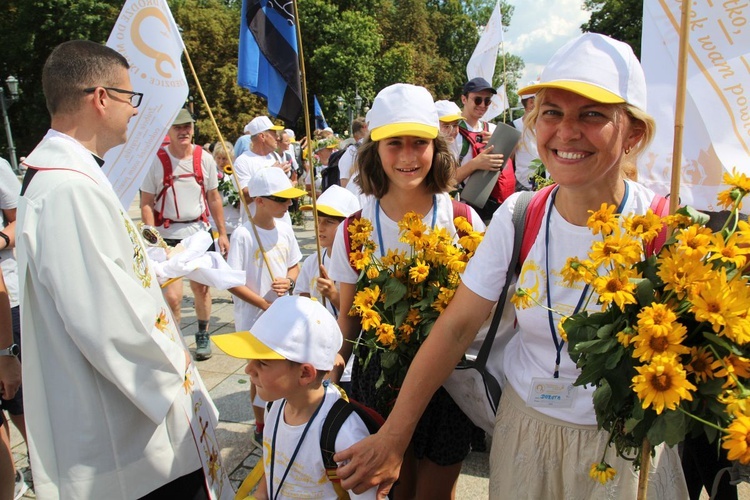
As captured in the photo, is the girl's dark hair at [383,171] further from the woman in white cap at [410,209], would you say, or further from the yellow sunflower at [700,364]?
the yellow sunflower at [700,364]

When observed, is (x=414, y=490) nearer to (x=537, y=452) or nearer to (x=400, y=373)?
(x=400, y=373)

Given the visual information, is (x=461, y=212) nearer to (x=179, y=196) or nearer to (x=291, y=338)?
(x=291, y=338)

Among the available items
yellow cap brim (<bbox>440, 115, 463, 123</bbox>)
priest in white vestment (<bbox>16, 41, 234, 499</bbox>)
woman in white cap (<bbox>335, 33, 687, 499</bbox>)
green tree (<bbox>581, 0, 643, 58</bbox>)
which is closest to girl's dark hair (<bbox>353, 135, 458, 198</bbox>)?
woman in white cap (<bbox>335, 33, 687, 499</bbox>)

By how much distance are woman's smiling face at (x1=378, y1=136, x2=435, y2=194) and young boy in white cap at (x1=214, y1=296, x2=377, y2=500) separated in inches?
27.1

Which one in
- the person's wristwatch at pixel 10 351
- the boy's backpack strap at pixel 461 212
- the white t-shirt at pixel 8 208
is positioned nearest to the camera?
the boy's backpack strap at pixel 461 212

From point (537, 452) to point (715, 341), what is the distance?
0.75 m

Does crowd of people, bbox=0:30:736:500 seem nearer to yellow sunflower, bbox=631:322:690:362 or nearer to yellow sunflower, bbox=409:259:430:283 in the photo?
yellow sunflower, bbox=409:259:430:283

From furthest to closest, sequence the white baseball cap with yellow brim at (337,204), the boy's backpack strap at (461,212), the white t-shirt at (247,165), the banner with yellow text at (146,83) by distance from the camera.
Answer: the white t-shirt at (247,165), the white baseball cap with yellow brim at (337,204), the banner with yellow text at (146,83), the boy's backpack strap at (461,212)

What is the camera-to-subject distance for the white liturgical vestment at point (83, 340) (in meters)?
1.68

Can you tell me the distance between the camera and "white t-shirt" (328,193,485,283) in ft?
7.73

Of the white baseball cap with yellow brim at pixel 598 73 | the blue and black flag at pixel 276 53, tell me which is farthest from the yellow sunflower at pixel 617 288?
the blue and black flag at pixel 276 53

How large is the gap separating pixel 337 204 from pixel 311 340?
1.61 metres

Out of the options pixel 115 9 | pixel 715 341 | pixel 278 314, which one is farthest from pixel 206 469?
pixel 115 9

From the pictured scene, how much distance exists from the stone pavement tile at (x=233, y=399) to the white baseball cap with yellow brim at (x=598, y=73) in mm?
3352
